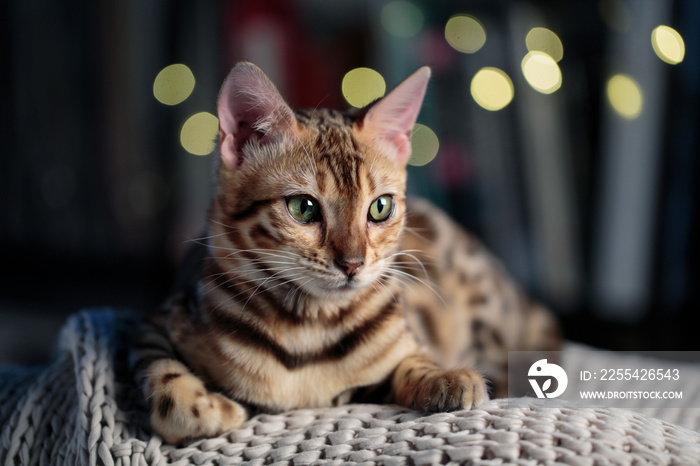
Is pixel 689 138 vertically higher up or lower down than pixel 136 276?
higher up

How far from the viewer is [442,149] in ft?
8.96

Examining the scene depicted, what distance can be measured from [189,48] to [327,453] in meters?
2.45

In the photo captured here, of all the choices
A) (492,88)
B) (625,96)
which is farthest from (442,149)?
(625,96)

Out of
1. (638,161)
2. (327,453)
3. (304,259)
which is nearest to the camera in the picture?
(327,453)

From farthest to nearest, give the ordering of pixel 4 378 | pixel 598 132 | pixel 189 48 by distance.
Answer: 1. pixel 189 48
2. pixel 598 132
3. pixel 4 378

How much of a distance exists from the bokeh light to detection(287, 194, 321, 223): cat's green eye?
228 centimetres

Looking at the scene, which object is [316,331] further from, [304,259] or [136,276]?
[136,276]

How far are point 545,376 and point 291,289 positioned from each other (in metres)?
0.49

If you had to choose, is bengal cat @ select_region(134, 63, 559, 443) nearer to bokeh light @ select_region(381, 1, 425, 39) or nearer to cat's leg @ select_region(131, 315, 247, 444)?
cat's leg @ select_region(131, 315, 247, 444)

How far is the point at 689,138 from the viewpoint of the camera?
1934mm

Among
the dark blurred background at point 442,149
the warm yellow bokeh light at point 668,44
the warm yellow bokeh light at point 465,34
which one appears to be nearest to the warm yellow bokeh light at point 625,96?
the dark blurred background at point 442,149

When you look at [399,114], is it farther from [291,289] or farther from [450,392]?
[450,392]

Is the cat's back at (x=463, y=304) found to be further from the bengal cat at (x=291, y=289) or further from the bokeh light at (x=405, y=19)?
the bokeh light at (x=405, y=19)

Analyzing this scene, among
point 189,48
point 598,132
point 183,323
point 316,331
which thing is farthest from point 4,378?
point 598,132
